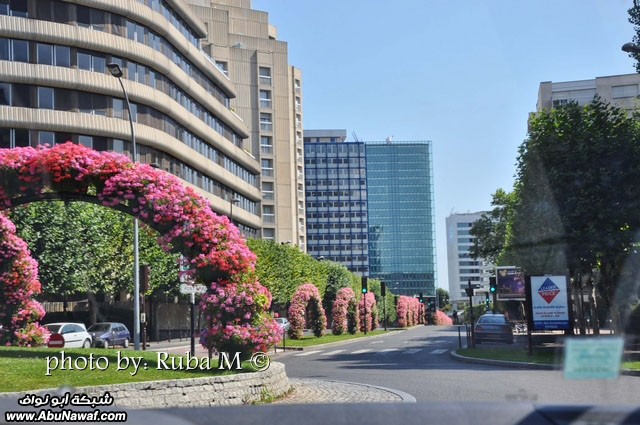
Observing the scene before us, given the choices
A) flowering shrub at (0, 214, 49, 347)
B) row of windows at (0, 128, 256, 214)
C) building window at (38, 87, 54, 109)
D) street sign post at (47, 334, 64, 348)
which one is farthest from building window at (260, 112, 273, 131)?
flowering shrub at (0, 214, 49, 347)

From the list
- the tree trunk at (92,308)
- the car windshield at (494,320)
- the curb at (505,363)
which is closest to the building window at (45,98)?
the tree trunk at (92,308)

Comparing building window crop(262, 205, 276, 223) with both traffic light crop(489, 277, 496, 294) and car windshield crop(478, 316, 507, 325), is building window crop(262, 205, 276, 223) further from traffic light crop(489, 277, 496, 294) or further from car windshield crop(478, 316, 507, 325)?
traffic light crop(489, 277, 496, 294)

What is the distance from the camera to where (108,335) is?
113 ft

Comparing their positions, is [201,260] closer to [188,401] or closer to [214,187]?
[188,401]

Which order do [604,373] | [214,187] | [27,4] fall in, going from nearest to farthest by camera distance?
[604,373]
[27,4]
[214,187]

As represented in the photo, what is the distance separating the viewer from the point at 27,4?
1687 inches

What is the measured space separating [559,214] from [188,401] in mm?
18462

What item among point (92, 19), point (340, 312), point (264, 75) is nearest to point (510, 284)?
point (340, 312)

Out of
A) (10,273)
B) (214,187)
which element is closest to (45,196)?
(10,273)

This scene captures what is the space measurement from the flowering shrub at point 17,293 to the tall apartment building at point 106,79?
27500 mm

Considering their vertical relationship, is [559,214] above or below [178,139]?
below

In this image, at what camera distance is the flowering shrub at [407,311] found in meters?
77.3

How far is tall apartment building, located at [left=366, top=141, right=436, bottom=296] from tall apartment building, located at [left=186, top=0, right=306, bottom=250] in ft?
308

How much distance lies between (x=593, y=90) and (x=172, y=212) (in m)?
90.9
